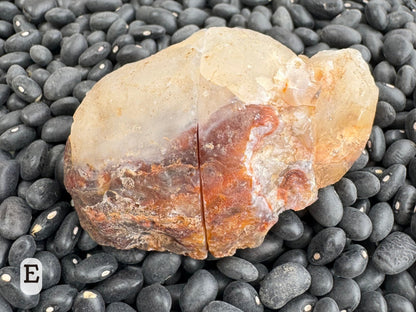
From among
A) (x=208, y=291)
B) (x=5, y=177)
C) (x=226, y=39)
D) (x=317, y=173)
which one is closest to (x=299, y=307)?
(x=208, y=291)

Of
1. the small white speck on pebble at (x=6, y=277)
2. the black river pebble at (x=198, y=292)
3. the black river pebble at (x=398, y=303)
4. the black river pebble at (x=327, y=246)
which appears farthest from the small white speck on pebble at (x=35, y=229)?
the black river pebble at (x=398, y=303)

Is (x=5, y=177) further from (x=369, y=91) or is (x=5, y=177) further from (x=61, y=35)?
(x=369, y=91)

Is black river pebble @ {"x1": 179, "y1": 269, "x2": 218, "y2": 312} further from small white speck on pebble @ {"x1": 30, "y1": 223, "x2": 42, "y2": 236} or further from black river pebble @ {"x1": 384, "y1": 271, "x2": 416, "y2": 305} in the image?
black river pebble @ {"x1": 384, "y1": 271, "x2": 416, "y2": 305}

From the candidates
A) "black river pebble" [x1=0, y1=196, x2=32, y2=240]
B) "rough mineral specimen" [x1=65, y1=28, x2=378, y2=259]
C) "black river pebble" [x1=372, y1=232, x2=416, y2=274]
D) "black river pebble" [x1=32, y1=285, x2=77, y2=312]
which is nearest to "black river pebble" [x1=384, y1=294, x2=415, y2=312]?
"black river pebble" [x1=372, y1=232, x2=416, y2=274]

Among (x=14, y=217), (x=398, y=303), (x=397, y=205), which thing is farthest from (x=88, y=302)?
(x=397, y=205)

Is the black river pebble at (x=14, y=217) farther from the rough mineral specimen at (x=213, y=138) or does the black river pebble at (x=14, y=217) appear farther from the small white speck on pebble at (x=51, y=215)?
the rough mineral specimen at (x=213, y=138)
